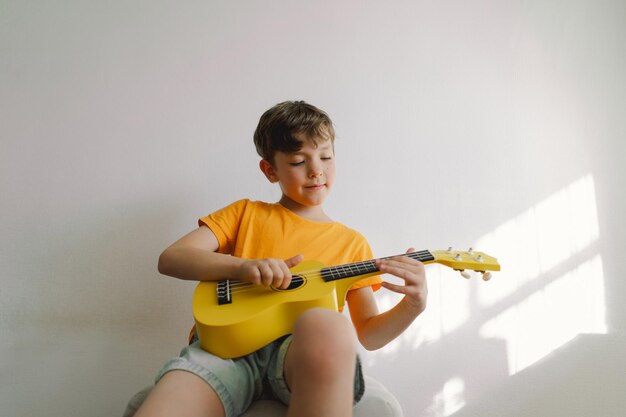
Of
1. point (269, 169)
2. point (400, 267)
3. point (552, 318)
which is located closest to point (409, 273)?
point (400, 267)

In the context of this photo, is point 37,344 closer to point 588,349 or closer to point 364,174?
point 364,174

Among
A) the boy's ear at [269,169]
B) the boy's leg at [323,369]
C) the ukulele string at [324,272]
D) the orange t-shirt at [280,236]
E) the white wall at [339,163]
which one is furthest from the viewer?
the white wall at [339,163]

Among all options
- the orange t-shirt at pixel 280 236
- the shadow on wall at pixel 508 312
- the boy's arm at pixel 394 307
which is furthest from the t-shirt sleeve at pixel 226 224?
the shadow on wall at pixel 508 312

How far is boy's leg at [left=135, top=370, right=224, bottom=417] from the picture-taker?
2.21 ft

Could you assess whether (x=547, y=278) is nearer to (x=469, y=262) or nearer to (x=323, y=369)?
(x=469, y=262)

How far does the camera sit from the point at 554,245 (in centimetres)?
135

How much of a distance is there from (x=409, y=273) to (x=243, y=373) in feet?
1.30

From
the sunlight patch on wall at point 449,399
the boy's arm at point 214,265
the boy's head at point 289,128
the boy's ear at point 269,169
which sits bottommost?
the sunlight patch on wall at point 449,399

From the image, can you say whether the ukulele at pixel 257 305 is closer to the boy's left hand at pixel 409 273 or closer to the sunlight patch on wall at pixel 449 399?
the boy's left hand at pixel 409 273

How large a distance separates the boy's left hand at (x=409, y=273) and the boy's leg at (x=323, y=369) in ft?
0.92

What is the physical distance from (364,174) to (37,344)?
110cm

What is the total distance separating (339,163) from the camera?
4.48ft

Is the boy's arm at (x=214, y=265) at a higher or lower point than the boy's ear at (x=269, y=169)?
lower

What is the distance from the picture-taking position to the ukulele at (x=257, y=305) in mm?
763
